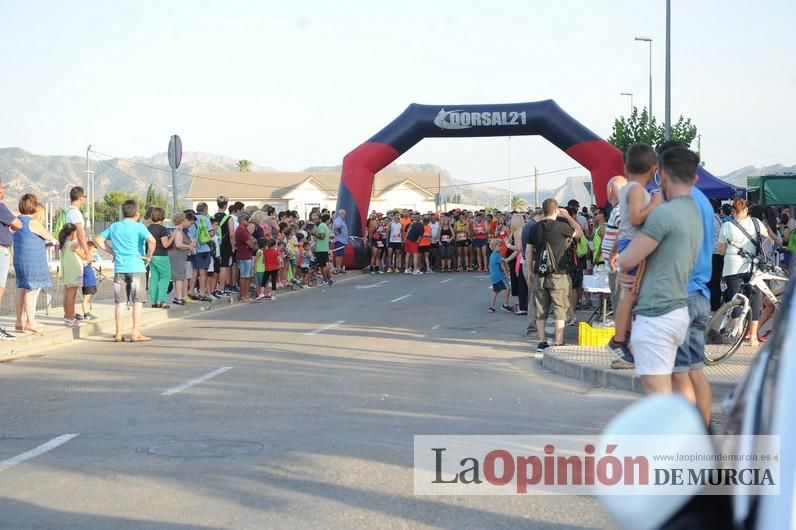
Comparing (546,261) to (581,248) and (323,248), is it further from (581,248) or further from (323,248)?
(323,248)

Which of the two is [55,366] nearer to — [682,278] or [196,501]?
[196,501]

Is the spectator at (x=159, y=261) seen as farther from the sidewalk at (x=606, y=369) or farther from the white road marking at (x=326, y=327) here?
Answer: the sidewalk at (x=606, y=369)

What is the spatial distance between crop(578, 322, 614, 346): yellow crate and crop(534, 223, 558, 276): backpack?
36.1 inches

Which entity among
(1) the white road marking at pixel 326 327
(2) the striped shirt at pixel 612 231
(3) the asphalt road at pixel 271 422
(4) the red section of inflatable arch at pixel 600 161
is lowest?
(3) the asphalt road at pixel 271 422

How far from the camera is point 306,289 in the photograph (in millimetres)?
24547

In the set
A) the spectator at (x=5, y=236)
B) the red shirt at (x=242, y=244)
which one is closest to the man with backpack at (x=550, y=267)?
the spectator at (x=5, y=236)

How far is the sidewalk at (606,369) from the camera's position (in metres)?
9.84

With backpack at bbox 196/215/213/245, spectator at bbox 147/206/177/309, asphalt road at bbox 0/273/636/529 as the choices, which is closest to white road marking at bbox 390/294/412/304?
backpack at bbox 196/215/213/245

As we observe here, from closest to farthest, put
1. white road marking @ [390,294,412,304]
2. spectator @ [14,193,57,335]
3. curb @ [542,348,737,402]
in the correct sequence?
curb @ [542,348,737,402], spectator @ [14,193,57,335], white road marking @ [390,294,412,304]

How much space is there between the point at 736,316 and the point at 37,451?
782cm

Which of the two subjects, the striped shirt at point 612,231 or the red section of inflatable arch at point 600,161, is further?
the red section of inflatable arch at point 600,161

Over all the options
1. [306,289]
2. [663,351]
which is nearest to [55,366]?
[663,351]

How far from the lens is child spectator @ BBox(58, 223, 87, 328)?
603 inches

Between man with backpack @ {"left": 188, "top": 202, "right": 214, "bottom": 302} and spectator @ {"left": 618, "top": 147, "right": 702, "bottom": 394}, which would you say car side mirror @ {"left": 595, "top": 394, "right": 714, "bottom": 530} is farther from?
man with backpack @ {"left": 188, "top": 202, "right": 214, "bottom": 302}
